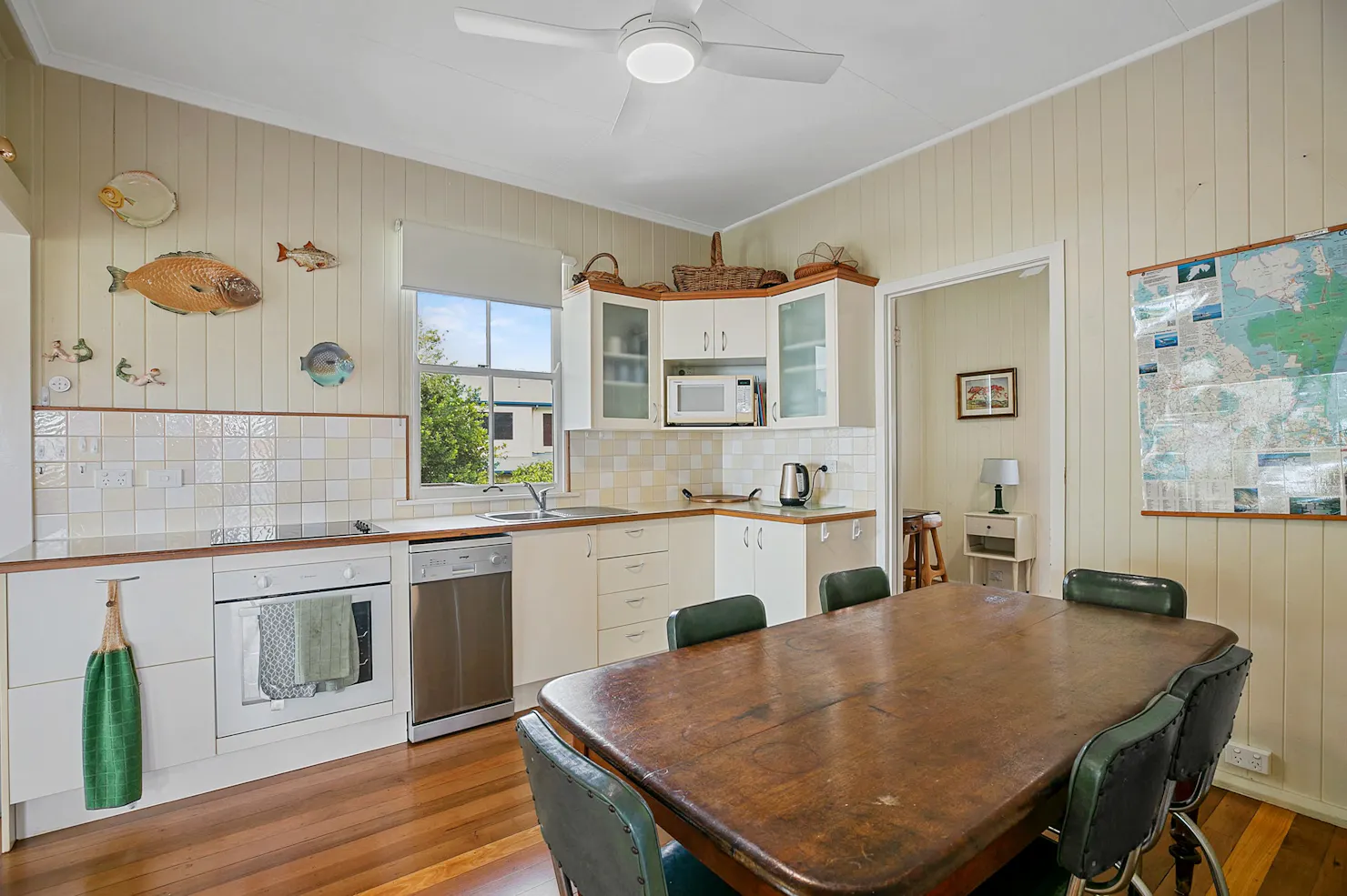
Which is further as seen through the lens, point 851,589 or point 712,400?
point 712,400

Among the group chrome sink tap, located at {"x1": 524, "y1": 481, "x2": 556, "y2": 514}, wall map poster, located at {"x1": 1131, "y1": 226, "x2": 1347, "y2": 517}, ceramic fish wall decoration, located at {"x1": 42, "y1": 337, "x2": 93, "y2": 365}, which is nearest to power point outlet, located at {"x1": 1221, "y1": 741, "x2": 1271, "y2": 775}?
wall map poster, located at {"x1": 1131, "y1": 226, "x2": 1347, "y2": 517}

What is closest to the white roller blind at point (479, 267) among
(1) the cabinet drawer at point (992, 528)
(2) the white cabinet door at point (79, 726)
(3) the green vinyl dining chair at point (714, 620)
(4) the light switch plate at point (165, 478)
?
(4) the light switch plate at point (165, 478)

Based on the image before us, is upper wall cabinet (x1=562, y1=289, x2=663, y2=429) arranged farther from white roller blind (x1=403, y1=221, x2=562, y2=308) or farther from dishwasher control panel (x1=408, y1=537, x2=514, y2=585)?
dishwasher control panel (x1=408, y1=537, x2=514, y2=585)

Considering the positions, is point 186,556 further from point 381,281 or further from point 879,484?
point 879,484

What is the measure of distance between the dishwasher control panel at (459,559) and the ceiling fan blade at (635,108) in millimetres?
1856

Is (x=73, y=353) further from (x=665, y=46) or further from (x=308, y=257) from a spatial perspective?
(x=665, y=46)

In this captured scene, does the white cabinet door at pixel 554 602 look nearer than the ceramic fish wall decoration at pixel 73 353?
No

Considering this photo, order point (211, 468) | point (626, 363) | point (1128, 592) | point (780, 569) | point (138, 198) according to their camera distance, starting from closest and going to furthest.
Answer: point (1128, 592), point (138, 198), point (211, 468), point (780, 569), point (626, 363)

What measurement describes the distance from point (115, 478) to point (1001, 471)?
5.17 meters

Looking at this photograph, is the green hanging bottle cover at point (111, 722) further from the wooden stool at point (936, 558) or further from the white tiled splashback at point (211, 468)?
the wooden stool at point (936, 558)

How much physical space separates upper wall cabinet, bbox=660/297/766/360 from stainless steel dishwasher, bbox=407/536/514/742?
165 cm

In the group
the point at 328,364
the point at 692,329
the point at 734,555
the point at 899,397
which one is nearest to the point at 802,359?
the point at 899,397

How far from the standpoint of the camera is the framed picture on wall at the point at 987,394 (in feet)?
15.9

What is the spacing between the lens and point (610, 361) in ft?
12.5
